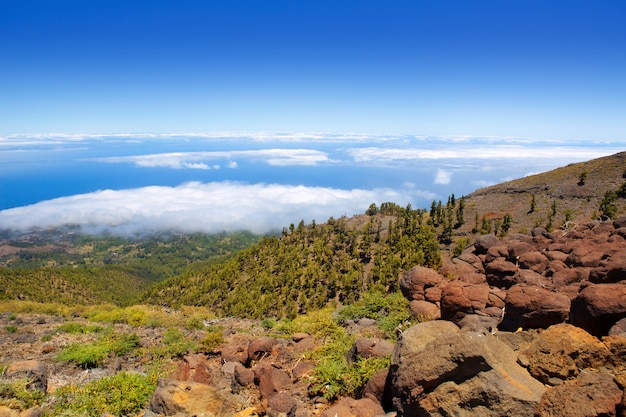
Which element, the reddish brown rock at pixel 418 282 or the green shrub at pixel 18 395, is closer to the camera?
the green shrub at pixel 18 395

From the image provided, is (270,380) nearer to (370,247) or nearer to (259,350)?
(259,350)

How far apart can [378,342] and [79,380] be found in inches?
374

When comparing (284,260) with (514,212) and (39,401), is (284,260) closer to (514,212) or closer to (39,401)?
(514,212)

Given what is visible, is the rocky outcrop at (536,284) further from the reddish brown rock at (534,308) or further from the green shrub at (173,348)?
the green shrub at (173,348)

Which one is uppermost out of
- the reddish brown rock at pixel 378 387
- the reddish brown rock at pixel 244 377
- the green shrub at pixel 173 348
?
the reddish brown rock at pixel 378 387

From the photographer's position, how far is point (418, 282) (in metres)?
14.1

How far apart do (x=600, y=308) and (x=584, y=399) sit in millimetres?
3853

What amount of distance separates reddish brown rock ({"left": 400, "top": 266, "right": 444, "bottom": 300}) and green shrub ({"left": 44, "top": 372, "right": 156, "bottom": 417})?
10295 mm

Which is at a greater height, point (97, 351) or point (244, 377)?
point (244, 377)

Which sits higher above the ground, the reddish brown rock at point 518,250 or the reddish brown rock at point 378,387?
the reddish brown rock at point 518,250

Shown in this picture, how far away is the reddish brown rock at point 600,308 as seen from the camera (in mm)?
7250

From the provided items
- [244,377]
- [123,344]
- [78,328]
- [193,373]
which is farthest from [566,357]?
[78,328]

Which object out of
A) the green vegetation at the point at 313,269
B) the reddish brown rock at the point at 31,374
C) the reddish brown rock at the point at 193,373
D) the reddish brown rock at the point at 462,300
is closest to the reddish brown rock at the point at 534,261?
the reddish brown rock at the point at 462,300

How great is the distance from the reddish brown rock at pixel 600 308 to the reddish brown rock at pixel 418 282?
6.07 metres
